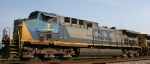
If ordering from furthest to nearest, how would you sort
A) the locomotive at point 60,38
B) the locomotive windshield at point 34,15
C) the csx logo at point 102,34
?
1. the csx logo at point 102,34
2. the locomotive windshield at point 34,15
3. the locomotive at point 60,38

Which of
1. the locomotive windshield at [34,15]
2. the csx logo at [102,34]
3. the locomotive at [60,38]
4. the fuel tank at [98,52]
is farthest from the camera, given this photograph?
the csx logo at [102,34]

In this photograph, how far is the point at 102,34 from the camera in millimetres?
17406

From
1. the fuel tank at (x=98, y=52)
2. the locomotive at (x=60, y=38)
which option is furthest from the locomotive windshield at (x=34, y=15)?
the fuel tank at (x=98, y=52)

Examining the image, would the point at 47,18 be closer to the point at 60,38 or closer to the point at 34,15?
the point at 34,15

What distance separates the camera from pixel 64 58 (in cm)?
1312

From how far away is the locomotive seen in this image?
11172mm

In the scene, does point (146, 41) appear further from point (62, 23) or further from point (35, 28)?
point (35, 28)

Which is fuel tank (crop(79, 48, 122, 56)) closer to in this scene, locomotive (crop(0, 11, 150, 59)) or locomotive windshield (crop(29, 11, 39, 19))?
locomotive (crop(0, 11, 150, 59))

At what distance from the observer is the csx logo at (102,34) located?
1655cm

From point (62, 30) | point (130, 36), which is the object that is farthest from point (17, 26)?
point (130, 36)

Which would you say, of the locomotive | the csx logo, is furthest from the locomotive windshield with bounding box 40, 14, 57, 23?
the csx logo

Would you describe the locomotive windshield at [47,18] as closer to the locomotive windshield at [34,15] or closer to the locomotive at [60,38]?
the locomotive at [60,38]

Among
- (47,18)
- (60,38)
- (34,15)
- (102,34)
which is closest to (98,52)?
(102,34)

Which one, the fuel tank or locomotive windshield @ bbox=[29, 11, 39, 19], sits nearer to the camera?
locomotive windshield @ bbox=[29, 11, 39, 19]
